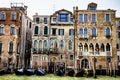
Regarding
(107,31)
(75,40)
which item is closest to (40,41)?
(75,40)

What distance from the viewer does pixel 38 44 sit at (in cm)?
3594

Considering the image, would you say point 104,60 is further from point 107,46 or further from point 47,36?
point 47,36

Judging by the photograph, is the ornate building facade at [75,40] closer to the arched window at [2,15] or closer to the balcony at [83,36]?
the balcony at [83,36]

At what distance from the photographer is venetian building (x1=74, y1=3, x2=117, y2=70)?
34.2m

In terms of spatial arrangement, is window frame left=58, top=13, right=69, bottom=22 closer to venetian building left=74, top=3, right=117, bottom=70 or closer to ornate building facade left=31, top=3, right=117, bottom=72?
ornate building facade left=31, top=3, right=117, bottom=72

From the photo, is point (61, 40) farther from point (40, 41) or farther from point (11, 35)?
point (11, 35)

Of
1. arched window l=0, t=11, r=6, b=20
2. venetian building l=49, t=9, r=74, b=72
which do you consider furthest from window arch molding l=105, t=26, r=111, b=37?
arched window l=0, t=11, r=6, b=20

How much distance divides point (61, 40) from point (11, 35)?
8143 millimetres

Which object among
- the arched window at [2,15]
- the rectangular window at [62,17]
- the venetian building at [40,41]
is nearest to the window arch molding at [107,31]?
the rectangular window at [62,17]

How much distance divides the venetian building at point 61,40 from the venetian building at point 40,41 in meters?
0.82

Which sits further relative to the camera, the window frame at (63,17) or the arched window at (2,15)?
the window frame at (63,17)

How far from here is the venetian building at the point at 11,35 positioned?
111ft

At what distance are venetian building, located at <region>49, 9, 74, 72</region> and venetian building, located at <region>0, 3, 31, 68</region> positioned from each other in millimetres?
5129

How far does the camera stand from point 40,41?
36.1 m
